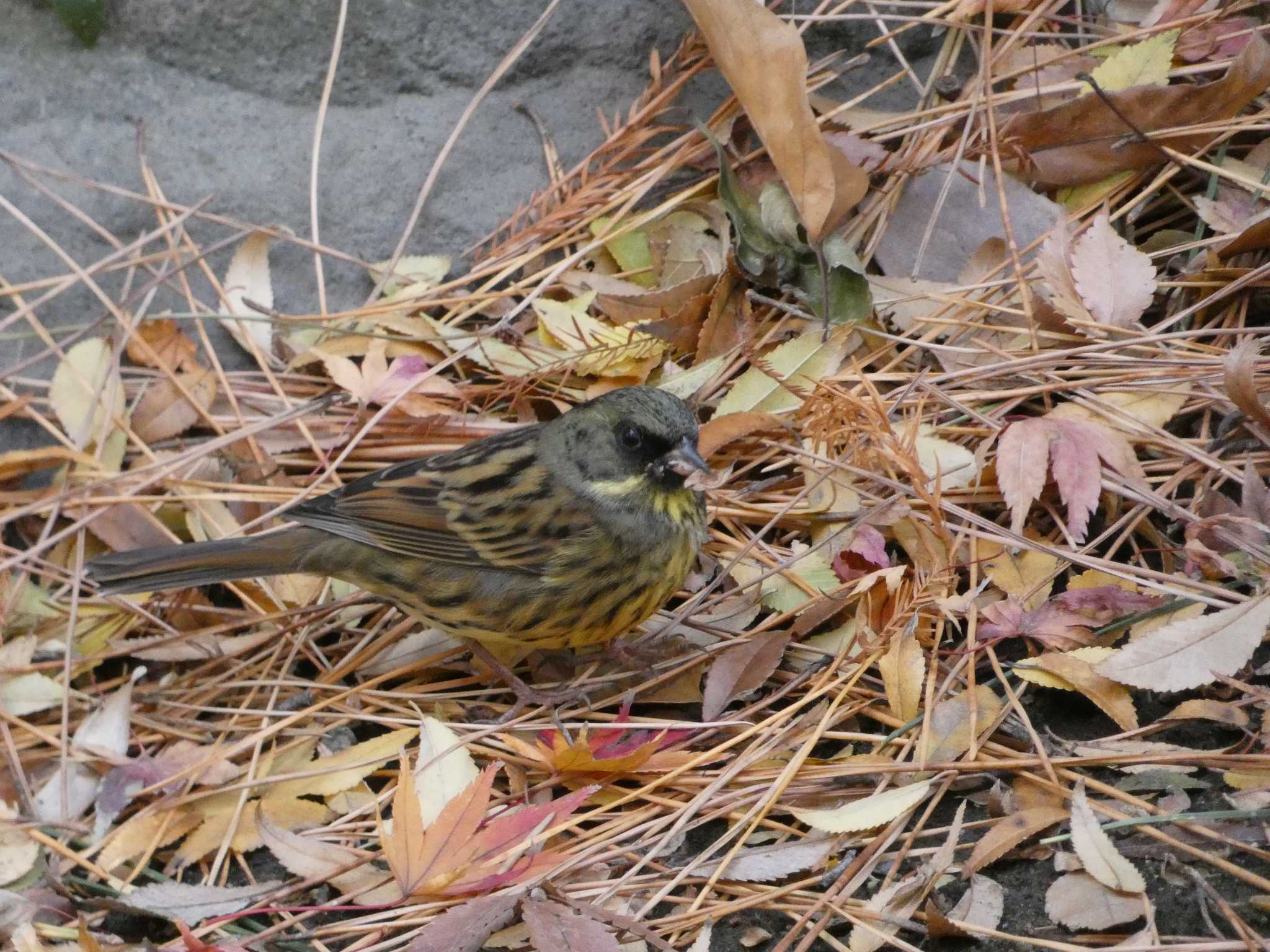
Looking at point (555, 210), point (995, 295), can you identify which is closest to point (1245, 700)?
point (995, 295)

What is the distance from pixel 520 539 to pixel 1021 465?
1.45m

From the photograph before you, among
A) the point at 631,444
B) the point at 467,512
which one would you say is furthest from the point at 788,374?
the point at 467,512

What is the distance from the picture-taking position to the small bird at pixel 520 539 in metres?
3.72

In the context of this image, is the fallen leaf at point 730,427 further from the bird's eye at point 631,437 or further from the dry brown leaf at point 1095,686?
the dry brown leaf at point 1095,686

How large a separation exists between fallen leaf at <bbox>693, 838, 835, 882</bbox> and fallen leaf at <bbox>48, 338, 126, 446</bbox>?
2698 millimetres

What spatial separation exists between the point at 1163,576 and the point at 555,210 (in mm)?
2619

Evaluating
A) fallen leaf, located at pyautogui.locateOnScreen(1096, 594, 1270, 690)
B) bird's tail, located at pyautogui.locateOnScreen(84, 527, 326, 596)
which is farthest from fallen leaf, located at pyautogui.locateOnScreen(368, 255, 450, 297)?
fallen leaf, located at pyautogui.locateOnScreen(1096, 594, 1270, 690)

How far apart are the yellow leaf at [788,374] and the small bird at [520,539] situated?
0.42m

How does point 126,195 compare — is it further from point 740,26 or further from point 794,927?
point 794,927

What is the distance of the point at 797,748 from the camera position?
3.27 meters

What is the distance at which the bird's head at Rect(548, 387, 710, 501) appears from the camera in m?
3.67

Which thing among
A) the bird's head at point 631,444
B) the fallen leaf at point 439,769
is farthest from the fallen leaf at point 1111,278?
the fallen leaf at point 439,769

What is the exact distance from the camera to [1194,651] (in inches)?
115

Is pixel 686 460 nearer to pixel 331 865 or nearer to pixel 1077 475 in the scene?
pixel 1077 475
